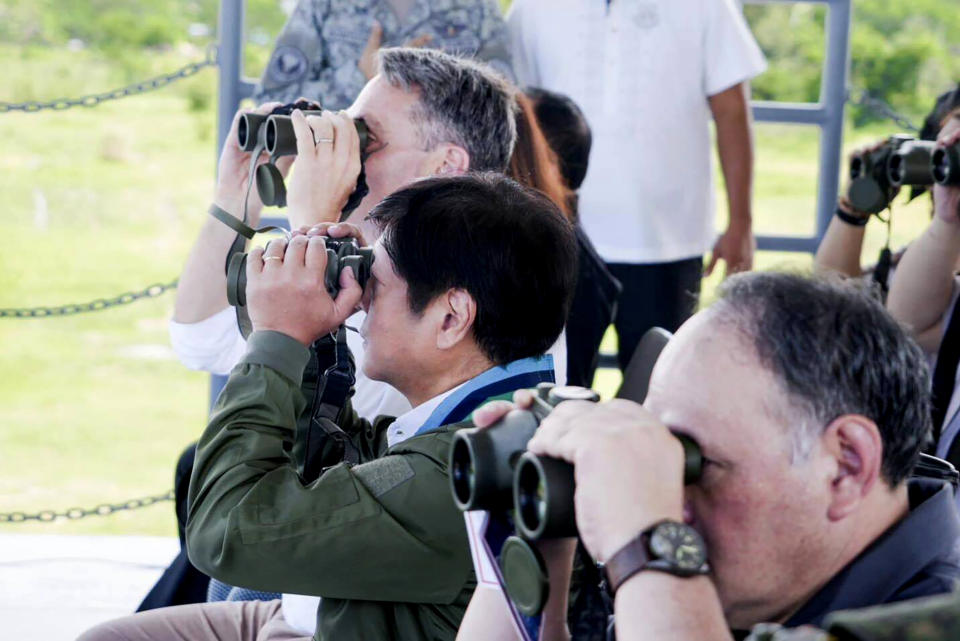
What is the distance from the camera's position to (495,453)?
114cm

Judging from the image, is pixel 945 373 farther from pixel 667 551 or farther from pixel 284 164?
pixel 667 551

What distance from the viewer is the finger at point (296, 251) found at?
1.70m

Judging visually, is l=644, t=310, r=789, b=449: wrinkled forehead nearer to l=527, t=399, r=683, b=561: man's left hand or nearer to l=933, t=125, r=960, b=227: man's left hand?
l=527, t=399, r=683, b=561: man's left hand

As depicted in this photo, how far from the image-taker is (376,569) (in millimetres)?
1517

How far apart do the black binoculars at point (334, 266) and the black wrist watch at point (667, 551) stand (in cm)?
76

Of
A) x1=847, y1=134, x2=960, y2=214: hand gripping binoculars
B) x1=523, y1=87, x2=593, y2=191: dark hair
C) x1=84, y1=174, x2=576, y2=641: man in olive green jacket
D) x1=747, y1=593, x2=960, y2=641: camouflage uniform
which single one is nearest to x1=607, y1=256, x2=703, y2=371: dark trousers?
x1=523, y1=87, x2=593, y2=191: dark hair

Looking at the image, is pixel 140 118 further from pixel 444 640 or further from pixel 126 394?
pixel 444 640

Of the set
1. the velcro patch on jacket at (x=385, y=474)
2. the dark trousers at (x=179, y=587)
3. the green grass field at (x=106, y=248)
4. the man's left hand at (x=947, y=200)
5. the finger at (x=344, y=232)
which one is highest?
the finger at (x=344, y=232)

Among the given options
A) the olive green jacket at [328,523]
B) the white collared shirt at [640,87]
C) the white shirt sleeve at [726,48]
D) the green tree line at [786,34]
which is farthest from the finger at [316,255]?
the green tree line at [786,34]

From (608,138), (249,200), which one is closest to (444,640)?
(249,200)

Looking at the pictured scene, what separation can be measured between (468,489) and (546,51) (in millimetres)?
2398

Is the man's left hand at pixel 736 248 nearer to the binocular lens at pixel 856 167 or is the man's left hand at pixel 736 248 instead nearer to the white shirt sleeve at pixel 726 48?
the white shirt sleeve at pixel 726 48

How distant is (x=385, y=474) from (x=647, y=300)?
6.29 ft

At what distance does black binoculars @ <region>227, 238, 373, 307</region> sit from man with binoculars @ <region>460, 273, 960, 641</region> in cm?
63
